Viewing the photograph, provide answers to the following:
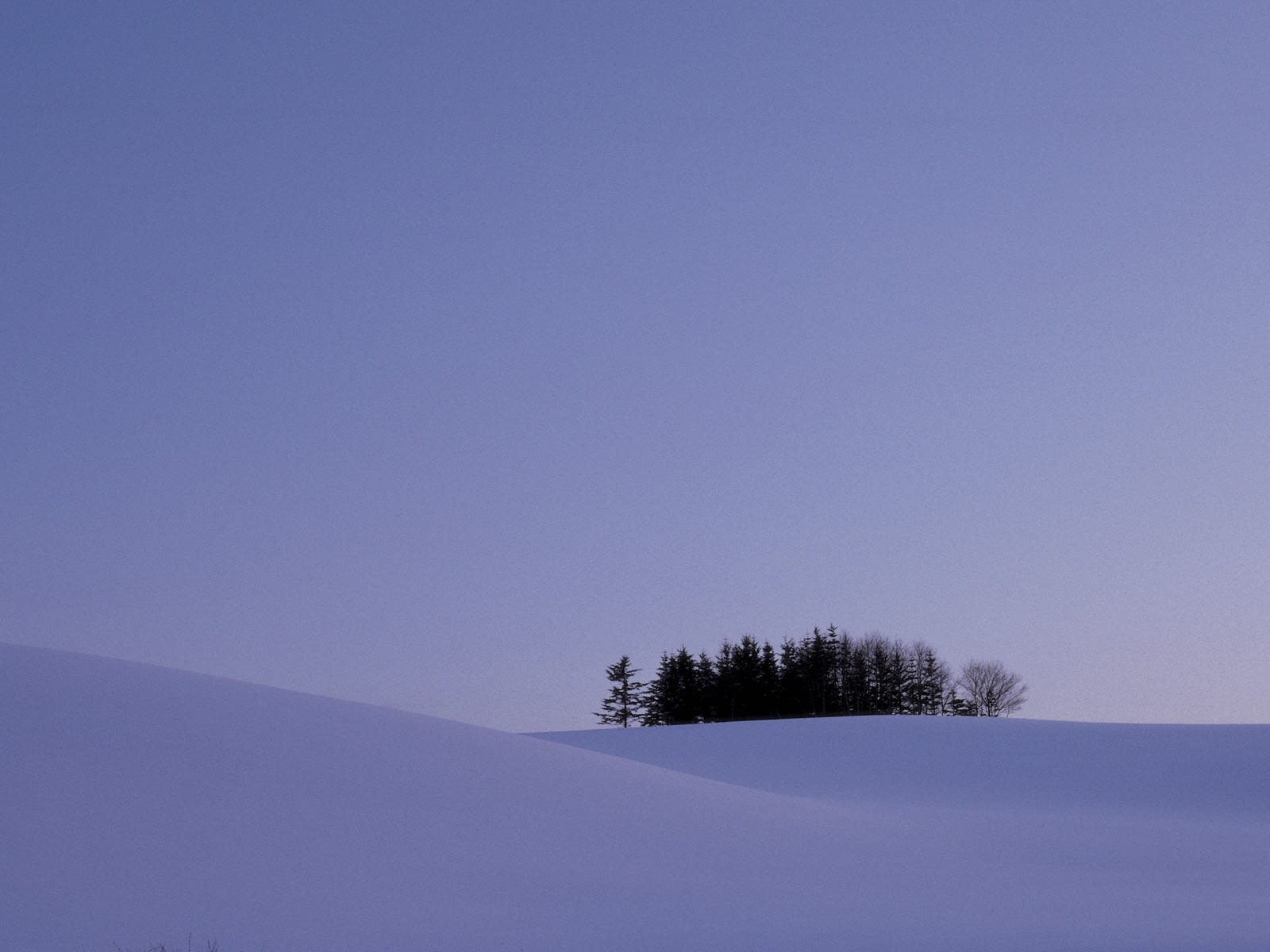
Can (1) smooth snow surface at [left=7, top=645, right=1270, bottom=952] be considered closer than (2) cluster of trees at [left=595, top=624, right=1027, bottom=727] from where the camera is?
Yes

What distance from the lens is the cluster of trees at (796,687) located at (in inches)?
2307

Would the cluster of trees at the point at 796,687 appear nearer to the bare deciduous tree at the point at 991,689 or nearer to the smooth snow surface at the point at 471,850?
the bare deciduous tree at the point at 991,689

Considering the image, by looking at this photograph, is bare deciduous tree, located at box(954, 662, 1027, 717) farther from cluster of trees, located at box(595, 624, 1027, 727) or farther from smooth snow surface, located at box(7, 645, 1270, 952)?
smooth snow surface, located at box(7, 645, 1270, 952)

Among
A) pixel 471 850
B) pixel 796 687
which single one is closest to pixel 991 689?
pixel 796 687

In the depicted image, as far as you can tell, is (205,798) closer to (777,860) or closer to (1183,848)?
(777,860)

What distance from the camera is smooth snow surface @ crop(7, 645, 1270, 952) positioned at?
396 inches

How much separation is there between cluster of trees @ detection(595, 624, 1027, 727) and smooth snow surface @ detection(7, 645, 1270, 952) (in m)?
36.6

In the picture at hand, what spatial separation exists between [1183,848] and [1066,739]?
14056mm

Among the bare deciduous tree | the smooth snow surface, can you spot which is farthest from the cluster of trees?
the smooth snow surface

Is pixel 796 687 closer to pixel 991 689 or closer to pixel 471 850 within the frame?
pixel 991 689

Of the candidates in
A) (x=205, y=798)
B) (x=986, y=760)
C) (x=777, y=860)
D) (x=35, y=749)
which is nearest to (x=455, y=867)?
(x=205, y=798)

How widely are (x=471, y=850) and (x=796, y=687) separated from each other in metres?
47.6

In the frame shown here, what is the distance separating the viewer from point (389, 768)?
1523cm

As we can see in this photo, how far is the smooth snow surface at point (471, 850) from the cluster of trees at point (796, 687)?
36.6 meters
